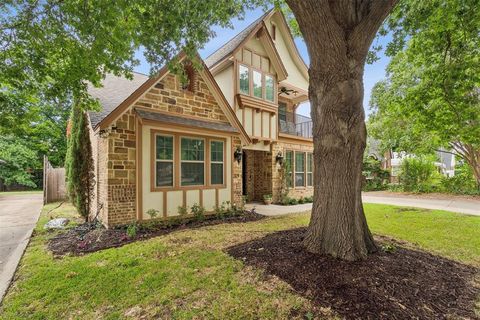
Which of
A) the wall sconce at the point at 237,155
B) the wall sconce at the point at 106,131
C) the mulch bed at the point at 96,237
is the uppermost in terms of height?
the wall sconce at the point at 106,131

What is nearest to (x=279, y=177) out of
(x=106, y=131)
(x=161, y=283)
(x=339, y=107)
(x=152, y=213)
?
(x=152, y=213)

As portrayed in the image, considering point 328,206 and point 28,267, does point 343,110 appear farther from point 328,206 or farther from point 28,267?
point 28,267

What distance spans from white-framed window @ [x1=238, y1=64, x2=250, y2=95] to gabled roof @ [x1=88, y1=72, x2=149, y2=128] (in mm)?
4093

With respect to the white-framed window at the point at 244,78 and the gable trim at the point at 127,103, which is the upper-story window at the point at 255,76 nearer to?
the white-framed window at the point at 244,78

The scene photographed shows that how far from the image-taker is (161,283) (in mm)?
3652

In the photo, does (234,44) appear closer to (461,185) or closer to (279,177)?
(279,177)

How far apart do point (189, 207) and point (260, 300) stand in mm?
5148

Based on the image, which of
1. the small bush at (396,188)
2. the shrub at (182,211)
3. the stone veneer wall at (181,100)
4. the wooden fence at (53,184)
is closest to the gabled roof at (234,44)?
the stone veneer wall at (181,100)

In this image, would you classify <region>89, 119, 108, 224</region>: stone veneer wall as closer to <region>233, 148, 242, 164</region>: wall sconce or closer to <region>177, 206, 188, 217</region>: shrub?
<region>177, 206, 188, 217</region>: shrub

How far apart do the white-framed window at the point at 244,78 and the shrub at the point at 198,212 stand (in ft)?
18.6

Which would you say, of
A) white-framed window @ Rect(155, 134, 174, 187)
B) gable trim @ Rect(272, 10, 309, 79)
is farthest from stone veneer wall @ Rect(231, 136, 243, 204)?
gable trim @ Rect(272, 10, 309, 79)

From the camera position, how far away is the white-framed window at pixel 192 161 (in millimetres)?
7777

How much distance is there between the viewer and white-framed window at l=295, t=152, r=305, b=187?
13633 millimetres

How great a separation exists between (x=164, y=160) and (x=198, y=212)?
6.66 feet
